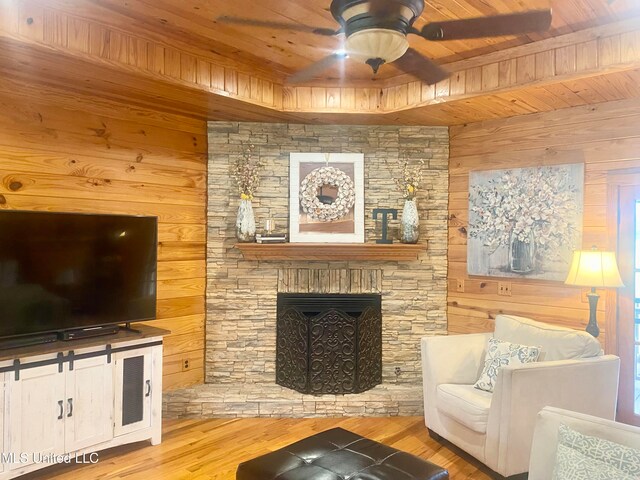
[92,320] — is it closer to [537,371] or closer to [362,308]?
[362,308]

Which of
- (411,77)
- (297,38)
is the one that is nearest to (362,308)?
(411,77)

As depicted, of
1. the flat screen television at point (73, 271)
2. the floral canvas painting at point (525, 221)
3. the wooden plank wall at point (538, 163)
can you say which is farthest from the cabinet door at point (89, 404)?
the floral canvas painting at point (525, 221)

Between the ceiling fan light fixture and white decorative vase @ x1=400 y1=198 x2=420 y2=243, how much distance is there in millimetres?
2188

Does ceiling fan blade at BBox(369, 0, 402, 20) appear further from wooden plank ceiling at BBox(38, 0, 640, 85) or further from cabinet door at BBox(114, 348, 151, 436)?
cabinet door at BBox(114, 348, 151, 436)

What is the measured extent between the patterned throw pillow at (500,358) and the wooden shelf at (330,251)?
1156 millimetres

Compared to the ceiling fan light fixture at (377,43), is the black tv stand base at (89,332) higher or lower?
lower

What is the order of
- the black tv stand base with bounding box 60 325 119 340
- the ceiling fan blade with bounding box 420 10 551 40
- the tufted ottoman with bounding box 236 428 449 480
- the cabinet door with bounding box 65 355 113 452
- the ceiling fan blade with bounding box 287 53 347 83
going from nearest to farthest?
the ceiling fan blade with bounding box 420 10 551 40
the tufted ottoman with bounding box 236 428 449 480
the ceiling fan blade with bounding box 287 53 347 83
the cabinet door with bounding box 65 355 113 452
the black tv stand base with bounding box 60 325 119 340

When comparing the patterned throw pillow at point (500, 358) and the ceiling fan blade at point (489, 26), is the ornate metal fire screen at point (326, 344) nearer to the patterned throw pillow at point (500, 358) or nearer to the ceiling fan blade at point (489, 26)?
the patterned throw pillow at point (500, 358)

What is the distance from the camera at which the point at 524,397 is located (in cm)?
280

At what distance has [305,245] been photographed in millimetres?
4129

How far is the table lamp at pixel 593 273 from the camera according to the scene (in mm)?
3271

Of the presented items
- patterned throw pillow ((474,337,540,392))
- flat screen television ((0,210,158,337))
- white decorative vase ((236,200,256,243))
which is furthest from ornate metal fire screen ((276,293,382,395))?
flat screen television ((0,210,158,337))

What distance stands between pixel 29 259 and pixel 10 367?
0.65 meters

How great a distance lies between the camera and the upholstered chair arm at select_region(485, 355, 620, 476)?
2.79 metres
